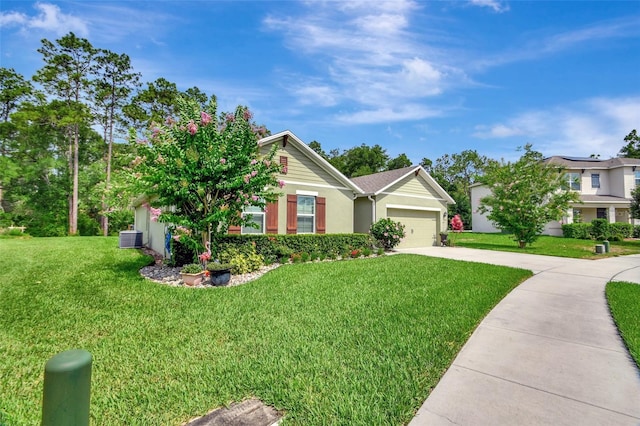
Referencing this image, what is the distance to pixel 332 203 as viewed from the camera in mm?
13289

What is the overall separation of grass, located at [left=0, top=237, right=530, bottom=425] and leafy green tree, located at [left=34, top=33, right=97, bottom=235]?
67.5ft

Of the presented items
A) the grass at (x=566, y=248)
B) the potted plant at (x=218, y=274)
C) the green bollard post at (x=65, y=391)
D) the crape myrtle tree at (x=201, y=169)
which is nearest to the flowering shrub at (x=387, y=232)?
the grass at (x=566, y=248)

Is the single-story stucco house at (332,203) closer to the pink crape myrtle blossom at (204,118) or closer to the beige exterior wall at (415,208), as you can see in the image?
the beige exterior wall at (415,208)

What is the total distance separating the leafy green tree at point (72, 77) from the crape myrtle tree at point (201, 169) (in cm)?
2123

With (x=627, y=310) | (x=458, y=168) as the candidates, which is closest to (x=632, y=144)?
(x=458, y=168)

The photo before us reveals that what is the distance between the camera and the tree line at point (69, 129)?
23.0 meters

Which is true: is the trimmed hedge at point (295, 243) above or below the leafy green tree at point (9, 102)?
below

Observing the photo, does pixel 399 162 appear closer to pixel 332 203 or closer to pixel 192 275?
pixel 332 203

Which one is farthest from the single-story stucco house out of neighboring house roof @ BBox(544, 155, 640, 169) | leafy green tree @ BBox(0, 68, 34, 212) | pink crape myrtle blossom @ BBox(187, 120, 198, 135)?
neighboring house roof @ BBox(544, 155, 640, 169)

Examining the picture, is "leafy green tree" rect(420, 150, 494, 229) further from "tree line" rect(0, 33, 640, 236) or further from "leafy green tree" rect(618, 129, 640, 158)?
"tree line" rect(0, 33, 640, 236)

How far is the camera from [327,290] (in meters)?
6.36

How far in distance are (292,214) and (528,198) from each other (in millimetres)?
13350

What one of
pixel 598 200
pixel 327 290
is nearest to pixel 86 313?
pixel 327 290

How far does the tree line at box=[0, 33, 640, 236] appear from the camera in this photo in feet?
75.6
